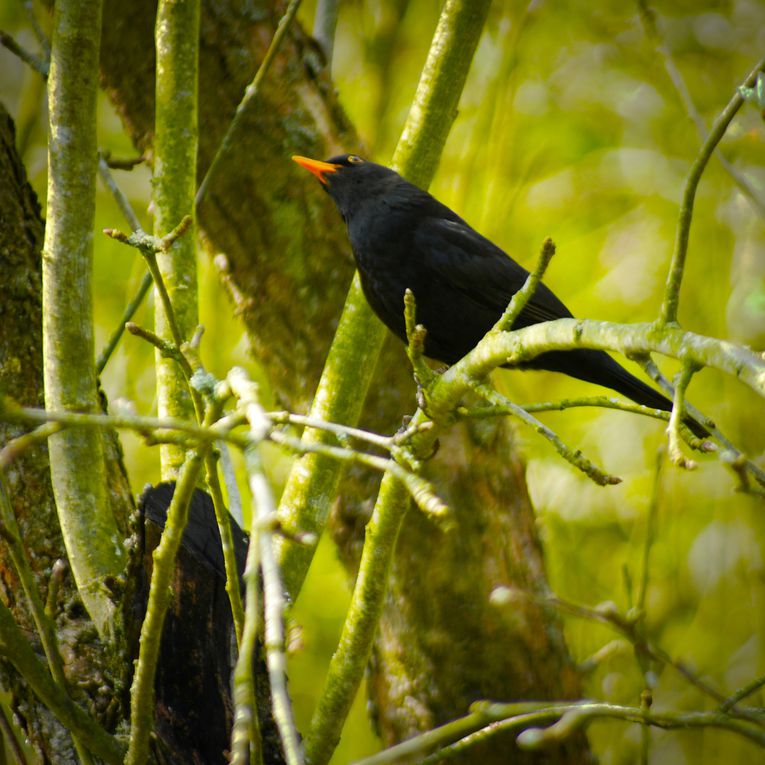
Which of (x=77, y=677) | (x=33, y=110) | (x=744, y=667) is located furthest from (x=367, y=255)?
(x=744, y=667)

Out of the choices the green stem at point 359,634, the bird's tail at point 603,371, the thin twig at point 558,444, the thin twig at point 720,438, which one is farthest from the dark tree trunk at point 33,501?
the bird's tail at point 603,371

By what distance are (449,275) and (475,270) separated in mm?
98

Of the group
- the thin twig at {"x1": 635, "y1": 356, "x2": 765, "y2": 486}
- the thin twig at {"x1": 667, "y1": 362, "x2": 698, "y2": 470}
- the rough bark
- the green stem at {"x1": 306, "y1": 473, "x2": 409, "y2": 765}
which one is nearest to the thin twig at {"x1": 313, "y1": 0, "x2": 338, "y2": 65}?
the rough bark

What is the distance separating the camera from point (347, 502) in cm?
377

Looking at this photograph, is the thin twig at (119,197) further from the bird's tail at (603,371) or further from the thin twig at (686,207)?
the thin twig at (686,207)

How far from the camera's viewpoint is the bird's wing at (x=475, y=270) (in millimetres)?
3303

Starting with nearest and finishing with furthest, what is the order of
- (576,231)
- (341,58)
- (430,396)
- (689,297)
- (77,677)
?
(430,396), (77,677), (689,297), (576,231), (341,58)

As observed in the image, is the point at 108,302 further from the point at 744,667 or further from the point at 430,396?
the point at 744,667

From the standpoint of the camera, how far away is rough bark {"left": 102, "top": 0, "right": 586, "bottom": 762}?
11.8 ft

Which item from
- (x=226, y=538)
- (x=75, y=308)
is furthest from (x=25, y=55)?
(x=226, y=538)

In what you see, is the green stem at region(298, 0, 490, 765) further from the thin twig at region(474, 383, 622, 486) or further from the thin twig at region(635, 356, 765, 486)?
the thin twig at region(635, 356, 765, 486)

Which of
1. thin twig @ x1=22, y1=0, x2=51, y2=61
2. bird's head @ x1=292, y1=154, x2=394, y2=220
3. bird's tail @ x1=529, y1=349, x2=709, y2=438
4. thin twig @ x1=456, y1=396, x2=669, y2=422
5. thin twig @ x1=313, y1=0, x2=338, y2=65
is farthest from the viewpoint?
thin twig @ x1=313, y1=0, x2=338, y2=65

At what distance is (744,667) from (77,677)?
2.79 m

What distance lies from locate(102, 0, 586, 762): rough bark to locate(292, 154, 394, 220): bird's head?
0.19 m
